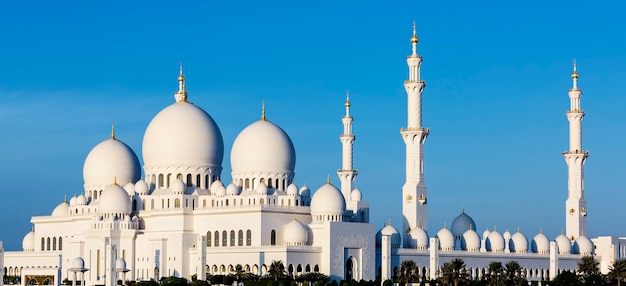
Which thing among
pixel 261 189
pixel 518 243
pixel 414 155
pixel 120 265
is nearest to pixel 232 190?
pixel 261 189

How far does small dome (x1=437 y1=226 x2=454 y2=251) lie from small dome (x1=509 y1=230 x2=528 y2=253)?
6.36 metres

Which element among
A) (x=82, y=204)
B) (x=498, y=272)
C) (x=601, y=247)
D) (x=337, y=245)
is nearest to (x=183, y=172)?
(x=82, y=204)

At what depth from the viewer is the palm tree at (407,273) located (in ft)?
233

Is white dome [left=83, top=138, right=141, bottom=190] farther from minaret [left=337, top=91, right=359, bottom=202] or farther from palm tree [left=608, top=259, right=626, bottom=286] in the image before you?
palm tree [left=608, top=259, right=626, bottom=286]

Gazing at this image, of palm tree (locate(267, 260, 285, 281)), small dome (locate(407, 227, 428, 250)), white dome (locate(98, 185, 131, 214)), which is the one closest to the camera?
palm tree (locate(267, 260, 285, 281))

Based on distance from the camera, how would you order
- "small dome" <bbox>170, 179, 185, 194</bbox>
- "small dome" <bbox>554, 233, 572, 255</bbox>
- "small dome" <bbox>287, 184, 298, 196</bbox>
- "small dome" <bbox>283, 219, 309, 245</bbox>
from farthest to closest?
1. "small dome" <bbox>554, 233, 572, 255</bbox>
2. "small dome" <bbox>170, 179, 185, 194</bbox>
3. "small dome" <bbox>287, 184, 298, 196</bbox>
4. "small dome" <bbox>283, 219, 309, 245</bbox>

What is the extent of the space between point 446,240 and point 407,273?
27.6ft

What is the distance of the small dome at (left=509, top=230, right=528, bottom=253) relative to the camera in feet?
271

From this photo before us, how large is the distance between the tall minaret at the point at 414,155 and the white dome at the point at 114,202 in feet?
60.1

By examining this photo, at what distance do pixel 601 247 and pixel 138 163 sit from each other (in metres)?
34.6

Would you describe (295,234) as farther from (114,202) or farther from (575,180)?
(575,180)

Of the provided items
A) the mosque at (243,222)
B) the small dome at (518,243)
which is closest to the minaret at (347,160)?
the mosque at (243,222)

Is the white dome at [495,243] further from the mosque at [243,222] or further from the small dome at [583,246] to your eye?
the small dome at [583,246]

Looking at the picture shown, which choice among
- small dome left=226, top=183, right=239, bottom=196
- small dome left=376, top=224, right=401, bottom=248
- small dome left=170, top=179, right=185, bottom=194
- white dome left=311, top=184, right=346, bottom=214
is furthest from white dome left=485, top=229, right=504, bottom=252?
A: small dome left=170, top=179, right=185, bottom=194
